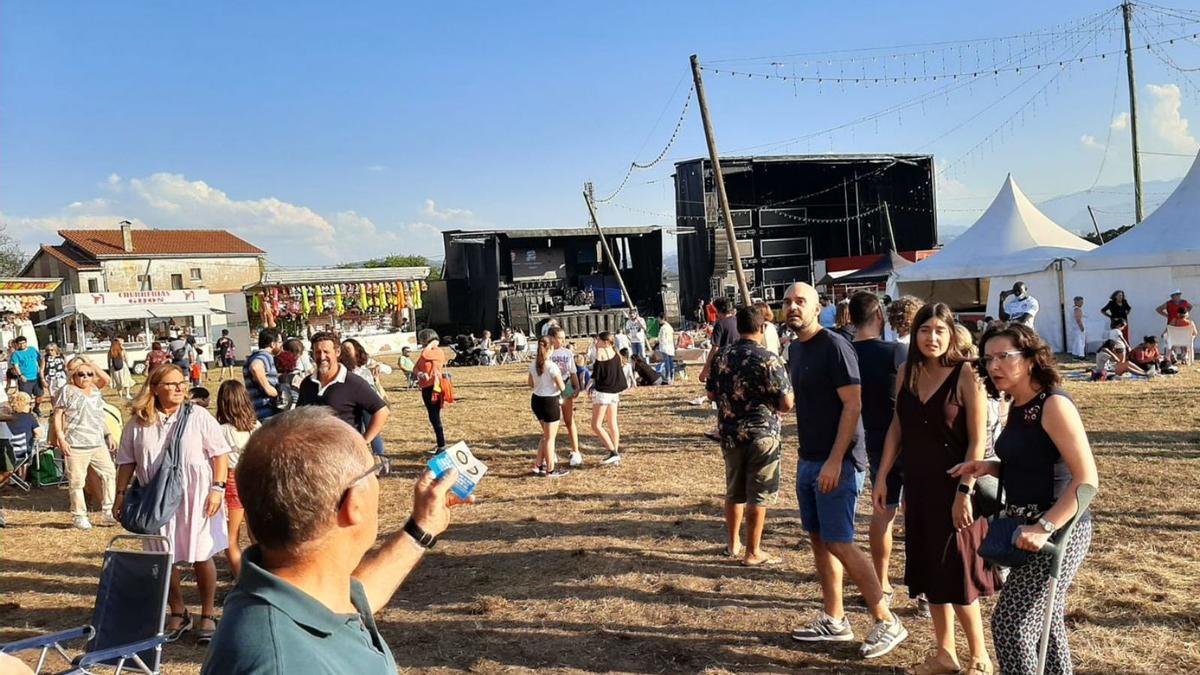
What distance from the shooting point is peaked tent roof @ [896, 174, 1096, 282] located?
714 inches

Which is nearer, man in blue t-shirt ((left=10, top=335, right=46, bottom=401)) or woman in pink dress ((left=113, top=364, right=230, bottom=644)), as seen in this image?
woman in pink dress ((left=113, top=364, right=230, bottom=644))

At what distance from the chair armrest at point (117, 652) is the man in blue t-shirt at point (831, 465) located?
3.00 meters

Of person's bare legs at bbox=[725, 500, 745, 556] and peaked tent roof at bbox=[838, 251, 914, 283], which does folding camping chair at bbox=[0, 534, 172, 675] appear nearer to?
person's bare legs at bbox=[725, 500, 745, 556]

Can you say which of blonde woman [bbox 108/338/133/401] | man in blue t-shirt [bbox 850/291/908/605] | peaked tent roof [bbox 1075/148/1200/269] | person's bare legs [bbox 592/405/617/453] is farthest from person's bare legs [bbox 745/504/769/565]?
blonde woman [bbox 108/338/133/401]

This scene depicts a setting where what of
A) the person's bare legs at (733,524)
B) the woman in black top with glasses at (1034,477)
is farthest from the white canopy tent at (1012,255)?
the woman in black top with glasses at (1034,477)

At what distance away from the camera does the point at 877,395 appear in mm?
4402

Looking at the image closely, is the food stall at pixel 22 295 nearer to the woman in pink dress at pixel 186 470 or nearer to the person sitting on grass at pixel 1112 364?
the woman in pink dress at pixel 186 470

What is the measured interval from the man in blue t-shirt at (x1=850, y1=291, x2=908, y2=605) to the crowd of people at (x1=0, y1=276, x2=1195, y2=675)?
11mm

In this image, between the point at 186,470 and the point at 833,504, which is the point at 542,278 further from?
the point at 833,504

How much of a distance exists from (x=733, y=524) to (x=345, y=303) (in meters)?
30.6

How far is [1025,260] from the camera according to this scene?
17.8 meters

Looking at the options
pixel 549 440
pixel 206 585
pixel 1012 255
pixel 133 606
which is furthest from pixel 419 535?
pixel 1012 255

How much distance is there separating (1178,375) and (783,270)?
26885 millimetres

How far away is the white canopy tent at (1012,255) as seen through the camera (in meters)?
17.5
